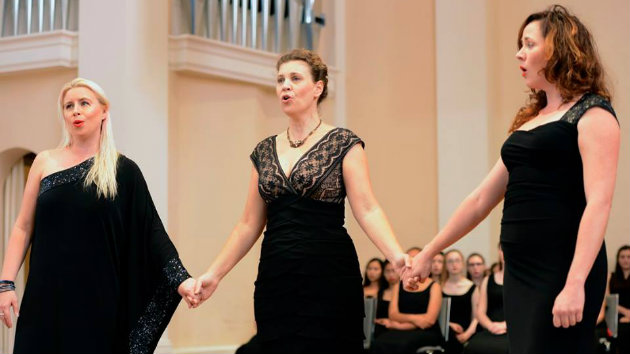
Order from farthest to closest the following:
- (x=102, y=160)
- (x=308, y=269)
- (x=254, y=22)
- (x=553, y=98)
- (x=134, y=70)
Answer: (x=254, y=22), (x=134, y=70), (x=102, y=160), (x=308, y=269), (x=553, y=98)

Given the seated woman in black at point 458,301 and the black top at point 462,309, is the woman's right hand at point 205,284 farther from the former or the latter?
the black top at point 462,309

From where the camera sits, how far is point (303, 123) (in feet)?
12.5

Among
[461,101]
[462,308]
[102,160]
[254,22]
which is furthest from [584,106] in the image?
[461,101]

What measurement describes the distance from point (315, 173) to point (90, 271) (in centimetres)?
98

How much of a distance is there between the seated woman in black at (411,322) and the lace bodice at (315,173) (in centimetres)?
361

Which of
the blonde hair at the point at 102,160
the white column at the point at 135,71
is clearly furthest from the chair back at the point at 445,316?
the blonde hair at the point at 102,160

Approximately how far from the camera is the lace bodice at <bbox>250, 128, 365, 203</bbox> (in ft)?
11.8

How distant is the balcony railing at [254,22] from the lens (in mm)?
7879

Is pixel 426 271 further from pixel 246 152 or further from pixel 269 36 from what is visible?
pixel 269 36

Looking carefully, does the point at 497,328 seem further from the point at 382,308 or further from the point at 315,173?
the point at 315,173

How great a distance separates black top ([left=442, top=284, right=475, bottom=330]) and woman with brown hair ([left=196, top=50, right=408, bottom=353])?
14.1 ft

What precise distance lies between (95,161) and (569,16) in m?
1.97

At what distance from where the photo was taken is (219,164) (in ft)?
26.2

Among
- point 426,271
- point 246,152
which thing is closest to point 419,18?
point 246,152
